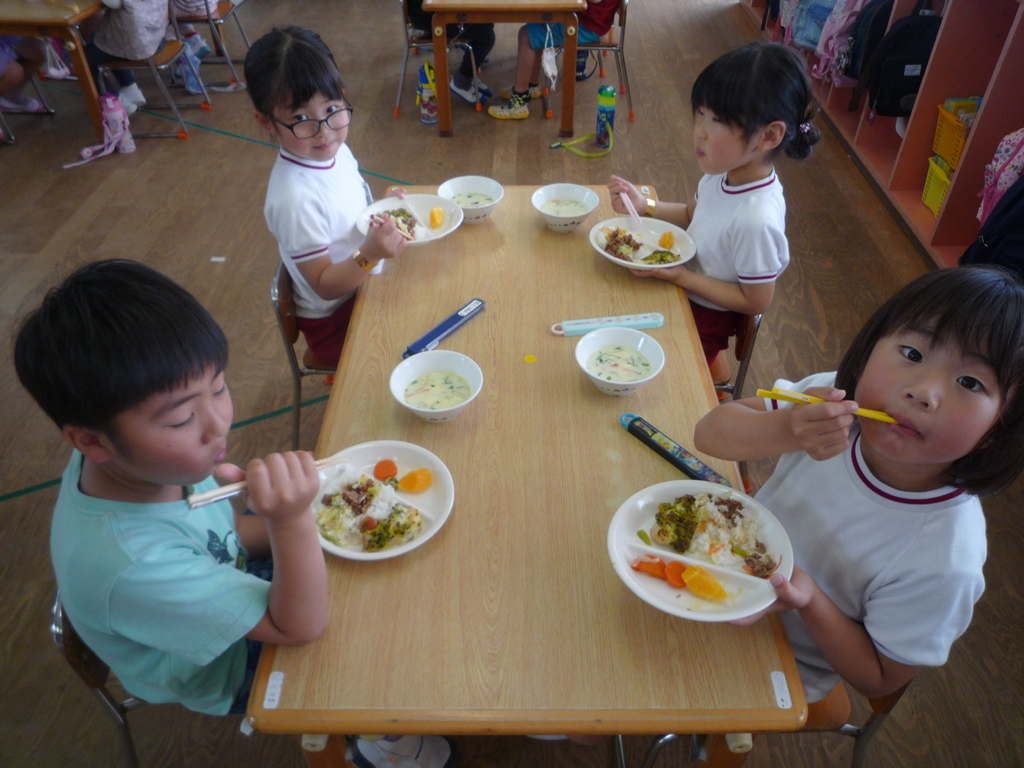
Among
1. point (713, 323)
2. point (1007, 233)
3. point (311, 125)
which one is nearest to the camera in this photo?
point (311, 125)

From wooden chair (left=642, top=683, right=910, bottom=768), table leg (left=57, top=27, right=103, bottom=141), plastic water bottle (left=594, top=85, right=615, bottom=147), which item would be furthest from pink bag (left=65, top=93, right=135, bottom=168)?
wooden chair (left=642, top=683, right=910, bottom=768)

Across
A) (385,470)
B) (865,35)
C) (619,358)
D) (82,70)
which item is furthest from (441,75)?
(385,470)

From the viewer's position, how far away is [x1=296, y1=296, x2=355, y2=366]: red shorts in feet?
6.15

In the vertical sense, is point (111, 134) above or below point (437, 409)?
below

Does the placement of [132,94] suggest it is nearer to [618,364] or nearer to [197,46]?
[197,46]

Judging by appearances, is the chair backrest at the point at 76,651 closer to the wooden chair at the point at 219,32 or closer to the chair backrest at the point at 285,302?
the chair backrest at the point at 285,302

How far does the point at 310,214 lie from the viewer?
65.2 inches

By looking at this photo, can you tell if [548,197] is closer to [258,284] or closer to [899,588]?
[899,588]

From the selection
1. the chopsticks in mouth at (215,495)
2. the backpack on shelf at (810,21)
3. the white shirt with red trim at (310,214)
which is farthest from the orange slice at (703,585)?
the backpack on shelf at (810,21)

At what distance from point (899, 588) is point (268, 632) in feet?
2.86

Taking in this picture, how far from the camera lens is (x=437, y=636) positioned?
2.99ft

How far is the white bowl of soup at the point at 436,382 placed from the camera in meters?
1.21

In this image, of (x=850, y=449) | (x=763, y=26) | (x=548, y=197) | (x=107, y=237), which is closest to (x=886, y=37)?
(x=763, y=26)

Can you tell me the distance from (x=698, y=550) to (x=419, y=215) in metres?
1.19
